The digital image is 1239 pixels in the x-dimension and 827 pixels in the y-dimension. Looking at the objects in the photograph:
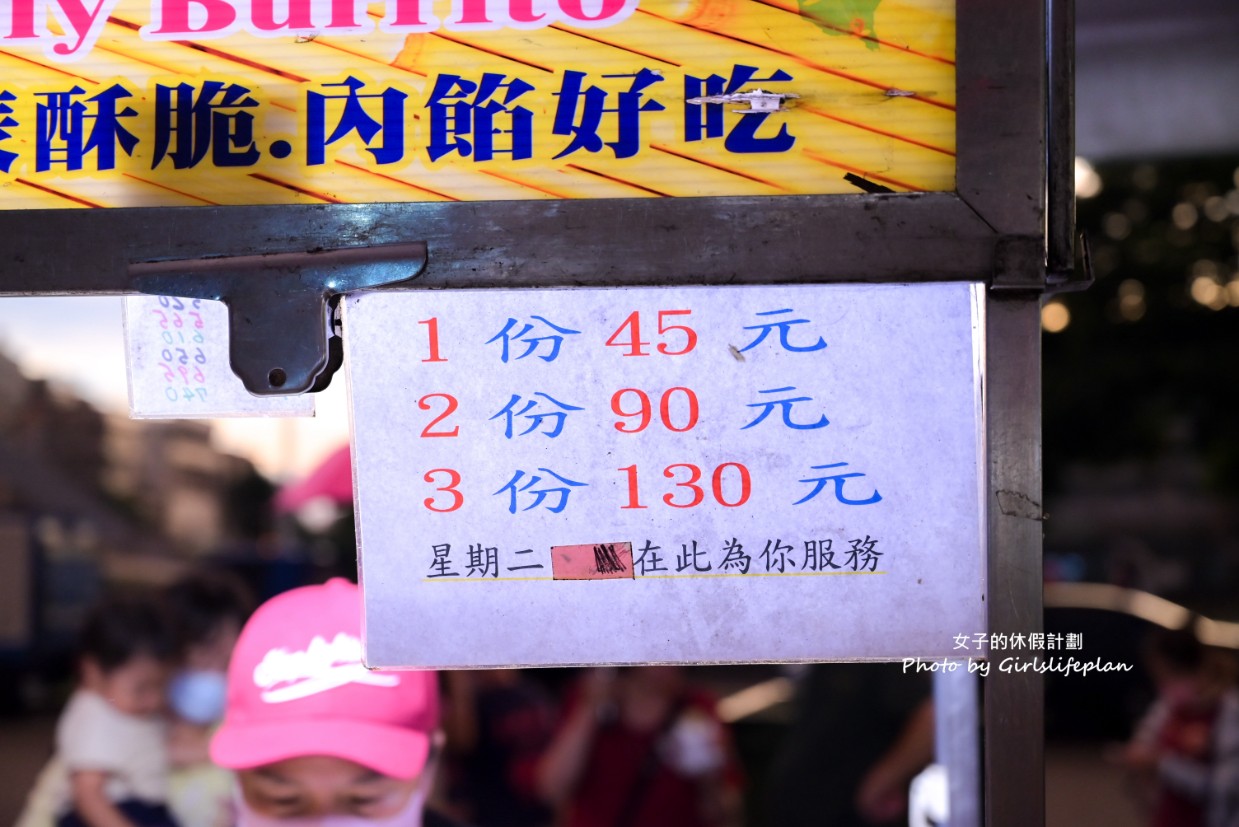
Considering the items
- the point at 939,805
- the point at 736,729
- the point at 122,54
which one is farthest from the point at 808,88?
the point at 736,729

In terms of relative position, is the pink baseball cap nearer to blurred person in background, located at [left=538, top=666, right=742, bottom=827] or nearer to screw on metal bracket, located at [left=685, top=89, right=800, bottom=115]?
screw on metal bracket, located at [left=685, top=89, right=800, bottom=115]

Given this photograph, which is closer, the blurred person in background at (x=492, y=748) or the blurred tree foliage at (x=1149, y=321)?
the blurred person in background at (x=492, y=748)

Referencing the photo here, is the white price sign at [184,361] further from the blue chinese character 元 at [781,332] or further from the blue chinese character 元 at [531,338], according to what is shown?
the blue chinese character 元 at [781,332]

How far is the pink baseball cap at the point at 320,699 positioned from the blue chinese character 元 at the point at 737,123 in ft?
3.70

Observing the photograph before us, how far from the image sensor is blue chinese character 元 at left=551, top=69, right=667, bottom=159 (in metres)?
1.36

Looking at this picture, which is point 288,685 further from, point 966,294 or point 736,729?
point 736,729

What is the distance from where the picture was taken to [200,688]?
391 cm

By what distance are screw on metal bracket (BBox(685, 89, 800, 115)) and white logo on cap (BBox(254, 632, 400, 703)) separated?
3.85ft

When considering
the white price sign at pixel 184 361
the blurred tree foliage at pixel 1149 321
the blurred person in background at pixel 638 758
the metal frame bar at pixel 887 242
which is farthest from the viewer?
the blurred tree foliage at pixel 1149 321

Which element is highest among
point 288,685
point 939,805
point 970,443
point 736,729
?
point 970,443

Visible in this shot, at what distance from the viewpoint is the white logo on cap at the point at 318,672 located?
6.72 ft

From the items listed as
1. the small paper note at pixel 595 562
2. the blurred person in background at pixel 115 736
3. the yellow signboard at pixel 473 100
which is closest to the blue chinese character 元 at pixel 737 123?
the yellow signboard at pixel 473 100

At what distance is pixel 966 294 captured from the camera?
1359 mm

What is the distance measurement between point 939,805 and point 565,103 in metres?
1.75
